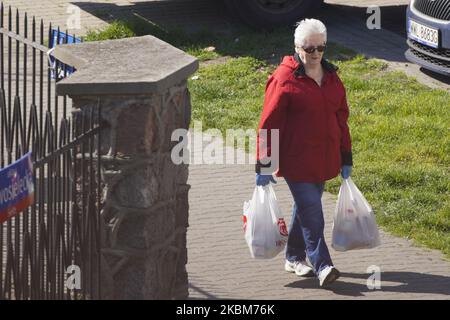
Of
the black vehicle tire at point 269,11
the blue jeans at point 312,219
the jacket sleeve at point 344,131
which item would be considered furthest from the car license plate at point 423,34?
the blue jeans at point 312,219

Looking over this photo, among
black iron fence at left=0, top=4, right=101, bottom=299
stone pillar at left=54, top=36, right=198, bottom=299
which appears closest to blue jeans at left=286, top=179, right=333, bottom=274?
stone pillar at left=54, top=36, right=198, bottom=299

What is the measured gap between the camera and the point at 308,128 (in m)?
7.91

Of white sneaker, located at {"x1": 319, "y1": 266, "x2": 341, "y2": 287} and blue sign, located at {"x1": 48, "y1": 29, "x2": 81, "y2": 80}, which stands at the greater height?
blue sign, located at {"x1": 48, "y1": 29, "x2": 81, "y2": 80}

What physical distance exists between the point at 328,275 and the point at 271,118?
100cm

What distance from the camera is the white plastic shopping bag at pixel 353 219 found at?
8156mm

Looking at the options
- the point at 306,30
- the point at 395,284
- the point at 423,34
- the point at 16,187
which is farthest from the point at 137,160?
the point at 423,34

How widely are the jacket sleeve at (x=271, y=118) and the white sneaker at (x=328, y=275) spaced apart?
0.72 metres

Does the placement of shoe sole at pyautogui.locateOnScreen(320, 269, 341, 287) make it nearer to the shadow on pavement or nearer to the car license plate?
the shadow on pavement

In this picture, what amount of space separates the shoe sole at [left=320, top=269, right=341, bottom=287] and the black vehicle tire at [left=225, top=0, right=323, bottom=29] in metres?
6.69

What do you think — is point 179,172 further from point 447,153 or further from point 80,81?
point 447,153

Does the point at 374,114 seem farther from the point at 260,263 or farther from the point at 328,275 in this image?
the point at 328,275

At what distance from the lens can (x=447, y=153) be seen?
35.3ft

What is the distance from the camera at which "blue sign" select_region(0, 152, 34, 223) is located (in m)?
Result: 5.79

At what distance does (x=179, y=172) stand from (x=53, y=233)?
84cm
